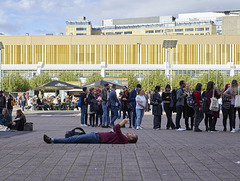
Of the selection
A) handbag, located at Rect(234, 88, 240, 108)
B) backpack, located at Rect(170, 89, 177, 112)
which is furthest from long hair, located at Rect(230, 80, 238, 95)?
backpack, located at Rect(170, 89, 177, 112)

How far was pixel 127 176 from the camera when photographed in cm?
590

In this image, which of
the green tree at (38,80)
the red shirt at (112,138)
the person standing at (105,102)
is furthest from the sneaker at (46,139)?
the green tree at (38,80)

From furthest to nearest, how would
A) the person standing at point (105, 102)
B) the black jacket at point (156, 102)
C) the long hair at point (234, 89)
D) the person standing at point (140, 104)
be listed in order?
the person standing at point (105, 102)
the person standing at point (140, 104)
the black jacket at point (156, 102)
the long hair at point (234, 89)

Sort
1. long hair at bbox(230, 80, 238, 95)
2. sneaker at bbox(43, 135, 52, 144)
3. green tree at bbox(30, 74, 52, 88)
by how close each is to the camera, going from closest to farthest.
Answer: sneaker at bbox(43, 135, 52, 144) → long hair at bbox(230, 80, 238, 95) → green tree at bbox(30, 74, 52, 88)

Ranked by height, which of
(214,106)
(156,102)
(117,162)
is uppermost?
(156,102)

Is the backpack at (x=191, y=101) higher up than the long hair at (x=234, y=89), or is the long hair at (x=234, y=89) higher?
the long hair at (x=234, y=89)

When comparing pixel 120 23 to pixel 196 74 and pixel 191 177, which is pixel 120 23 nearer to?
pixel 196 74

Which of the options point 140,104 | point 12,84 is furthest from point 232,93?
point 12,84

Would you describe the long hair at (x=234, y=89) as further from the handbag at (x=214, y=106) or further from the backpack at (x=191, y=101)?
the backpack at (x=191, y=101)

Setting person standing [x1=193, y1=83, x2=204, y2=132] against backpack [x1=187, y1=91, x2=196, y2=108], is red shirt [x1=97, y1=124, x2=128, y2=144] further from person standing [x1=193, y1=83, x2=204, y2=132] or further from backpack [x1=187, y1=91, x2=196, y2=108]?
backpack [x1=187, y1=91, x2=196, y2=108]

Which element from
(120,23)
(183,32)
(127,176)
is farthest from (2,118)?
(120,23)

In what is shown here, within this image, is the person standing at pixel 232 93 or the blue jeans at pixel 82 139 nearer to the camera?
the blue jeans at pixel 82 139

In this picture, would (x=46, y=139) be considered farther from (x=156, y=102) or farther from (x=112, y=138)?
(x=156, y=102)

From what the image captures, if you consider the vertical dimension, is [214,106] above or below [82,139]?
above
